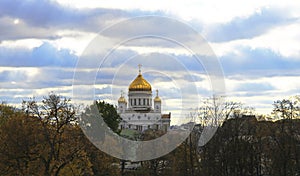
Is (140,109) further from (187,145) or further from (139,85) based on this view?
(187,145)

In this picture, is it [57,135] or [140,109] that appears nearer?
[57,135]

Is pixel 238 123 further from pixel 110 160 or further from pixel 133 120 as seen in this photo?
pixel 133 120

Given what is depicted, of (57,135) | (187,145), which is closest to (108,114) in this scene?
(187,145)

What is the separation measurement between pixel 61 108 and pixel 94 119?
69.4 ft

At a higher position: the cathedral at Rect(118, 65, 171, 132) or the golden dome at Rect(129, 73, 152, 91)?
the golden dome at Rect(129, 73, 152, 91)

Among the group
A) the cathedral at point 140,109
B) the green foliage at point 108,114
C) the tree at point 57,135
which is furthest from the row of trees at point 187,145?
the cathedral at point 140,109

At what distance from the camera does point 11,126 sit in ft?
163

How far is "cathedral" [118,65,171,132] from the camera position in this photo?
5054 inches

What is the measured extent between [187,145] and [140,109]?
67189mm

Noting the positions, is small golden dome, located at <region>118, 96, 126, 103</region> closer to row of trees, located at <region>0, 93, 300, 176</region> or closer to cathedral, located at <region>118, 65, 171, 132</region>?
cathedral, located at <region>118, 65, 171, 132</region>

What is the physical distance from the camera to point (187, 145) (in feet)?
205

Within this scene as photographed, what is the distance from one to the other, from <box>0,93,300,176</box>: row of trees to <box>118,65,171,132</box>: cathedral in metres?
64.7

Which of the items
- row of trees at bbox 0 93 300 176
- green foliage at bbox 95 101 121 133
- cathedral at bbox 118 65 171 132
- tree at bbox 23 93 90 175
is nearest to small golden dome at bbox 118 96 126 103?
cathedral at bbox 118 65 171 132

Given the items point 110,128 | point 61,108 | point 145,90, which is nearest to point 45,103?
point 61,108
